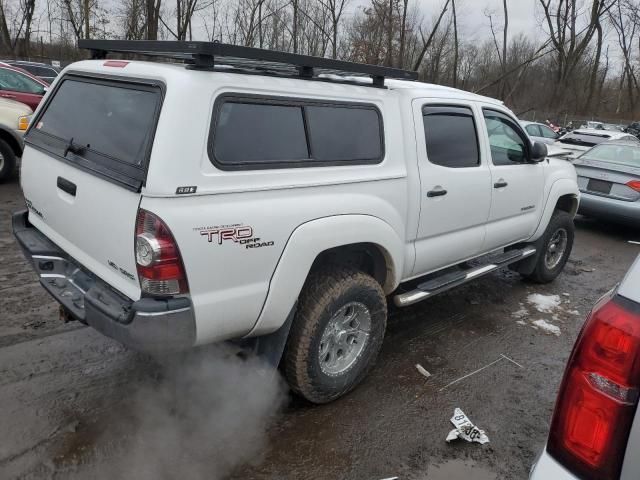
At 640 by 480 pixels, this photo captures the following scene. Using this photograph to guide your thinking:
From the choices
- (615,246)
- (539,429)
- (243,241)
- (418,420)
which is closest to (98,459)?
(243,241)

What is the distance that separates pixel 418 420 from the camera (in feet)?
10.6

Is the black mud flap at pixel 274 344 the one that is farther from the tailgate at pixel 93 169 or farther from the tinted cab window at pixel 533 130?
the tinted cab window at pixel 533 130

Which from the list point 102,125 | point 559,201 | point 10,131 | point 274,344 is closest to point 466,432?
point 274,344

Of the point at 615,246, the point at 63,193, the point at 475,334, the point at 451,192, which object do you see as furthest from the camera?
the point at 615,246

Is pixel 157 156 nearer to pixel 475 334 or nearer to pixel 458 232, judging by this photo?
pixel 458 232

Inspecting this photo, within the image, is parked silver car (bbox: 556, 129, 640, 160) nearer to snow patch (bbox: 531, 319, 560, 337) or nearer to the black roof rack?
snow patch (bbox: 531, 319, 560, 337)

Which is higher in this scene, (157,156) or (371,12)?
(371,12)

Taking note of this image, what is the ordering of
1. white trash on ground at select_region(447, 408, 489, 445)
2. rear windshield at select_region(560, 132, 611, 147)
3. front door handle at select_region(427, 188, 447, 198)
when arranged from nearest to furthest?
white trash on ground at select_region(447, 408, 489, 445) < front door handle at select_region(427, 188, 447, 198) < rear windshield at select_region(560, 132, 611, 147)

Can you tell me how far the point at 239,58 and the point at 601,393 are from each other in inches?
92.3

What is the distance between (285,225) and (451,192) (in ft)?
5.44

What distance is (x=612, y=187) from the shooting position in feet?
26.9

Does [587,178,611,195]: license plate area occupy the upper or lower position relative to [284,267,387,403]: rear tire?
upper

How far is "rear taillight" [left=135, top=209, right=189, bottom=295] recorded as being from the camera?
2326 millimetres

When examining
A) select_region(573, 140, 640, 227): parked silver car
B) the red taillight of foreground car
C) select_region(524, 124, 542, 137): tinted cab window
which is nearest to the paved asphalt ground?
the red taillight of foreground car
